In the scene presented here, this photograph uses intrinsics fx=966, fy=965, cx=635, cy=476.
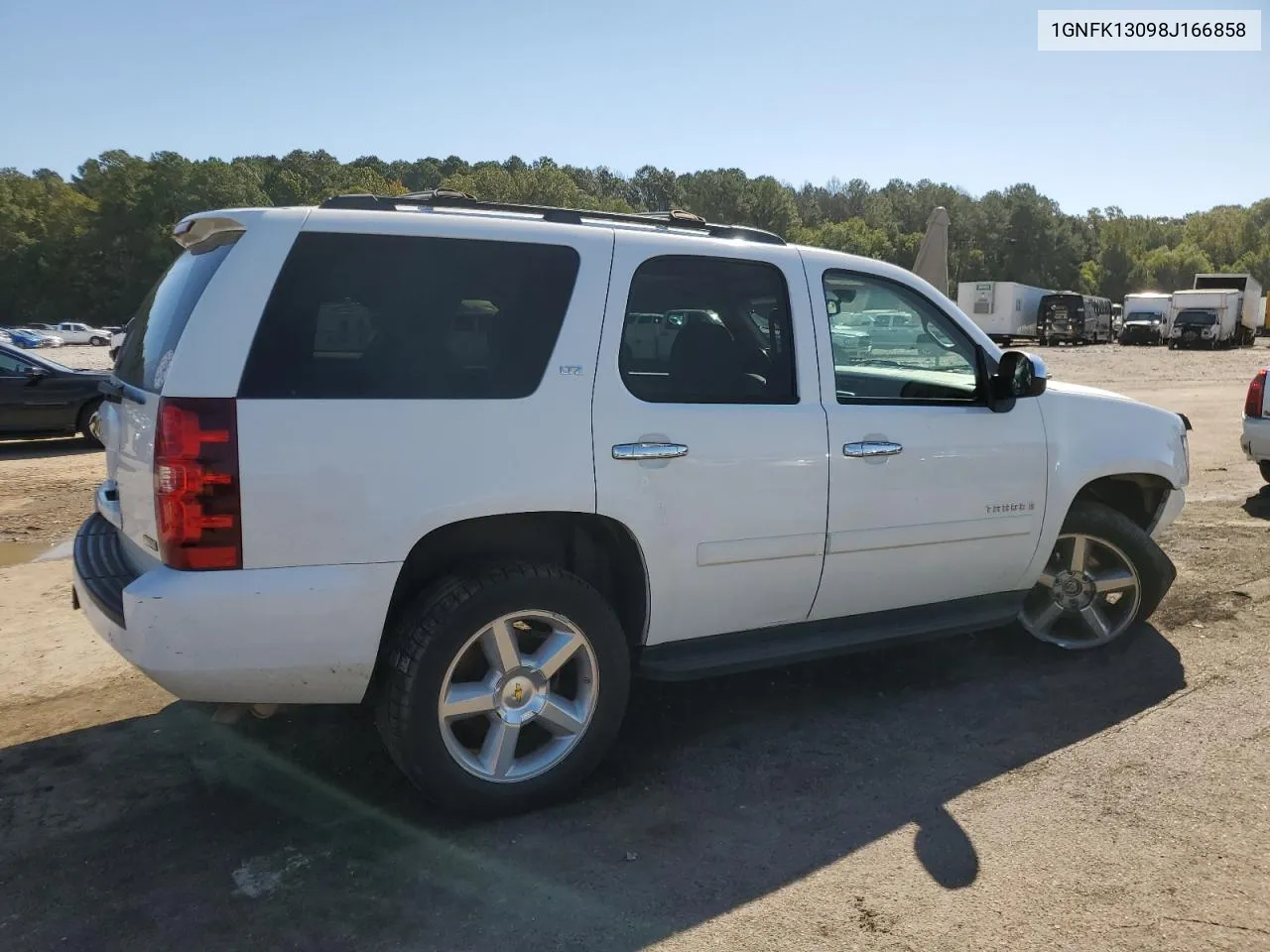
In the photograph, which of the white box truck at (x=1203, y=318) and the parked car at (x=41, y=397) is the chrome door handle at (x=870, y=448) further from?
the white box truck at (x=1203, y=318)

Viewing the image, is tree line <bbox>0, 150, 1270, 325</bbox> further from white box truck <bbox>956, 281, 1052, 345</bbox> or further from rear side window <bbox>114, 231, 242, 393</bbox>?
rear side window <bbox>114, 231, 242, 393</bbox>

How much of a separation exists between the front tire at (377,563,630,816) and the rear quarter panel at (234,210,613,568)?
0.26m

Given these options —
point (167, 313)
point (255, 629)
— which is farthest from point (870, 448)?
point (167, 313)

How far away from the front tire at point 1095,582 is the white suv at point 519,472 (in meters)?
0.61

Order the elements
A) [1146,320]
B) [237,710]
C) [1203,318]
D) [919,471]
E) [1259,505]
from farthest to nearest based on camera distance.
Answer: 1. [1146,320]
2. [1203,318]
3. [1259,505]
4. [919,471]
5. [237,710]

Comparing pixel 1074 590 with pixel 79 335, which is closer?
pixel 1074 590

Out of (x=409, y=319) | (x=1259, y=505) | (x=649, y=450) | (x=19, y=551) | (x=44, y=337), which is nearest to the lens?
(x=409, y=319)

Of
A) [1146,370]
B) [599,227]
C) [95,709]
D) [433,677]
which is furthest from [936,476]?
[1146,370]

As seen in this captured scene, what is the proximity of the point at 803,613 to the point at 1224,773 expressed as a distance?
1650mm

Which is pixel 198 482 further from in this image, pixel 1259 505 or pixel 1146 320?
pixel 1146 320

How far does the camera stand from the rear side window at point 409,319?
2977mm

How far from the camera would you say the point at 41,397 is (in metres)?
12.2

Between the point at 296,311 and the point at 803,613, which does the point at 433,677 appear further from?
the point at 803,613

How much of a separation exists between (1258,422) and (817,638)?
23.8 feet
